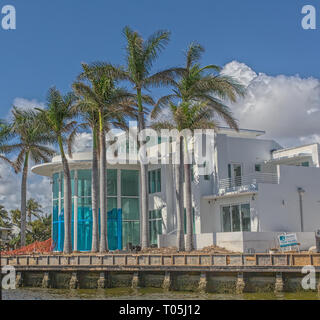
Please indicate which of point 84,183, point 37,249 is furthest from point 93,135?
point 37,249

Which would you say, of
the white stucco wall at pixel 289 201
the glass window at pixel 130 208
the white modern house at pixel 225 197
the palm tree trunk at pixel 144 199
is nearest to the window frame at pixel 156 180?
the white modern house at pixel 225 197

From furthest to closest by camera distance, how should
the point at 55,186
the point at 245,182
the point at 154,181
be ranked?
the point at 55,186, the point at 154,181, the point at 245,182

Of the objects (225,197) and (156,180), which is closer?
(225,197)

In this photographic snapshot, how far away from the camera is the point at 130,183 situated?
39.7 metres

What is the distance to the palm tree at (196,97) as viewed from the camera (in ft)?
98.8

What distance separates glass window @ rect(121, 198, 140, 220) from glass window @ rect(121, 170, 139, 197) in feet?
1.44

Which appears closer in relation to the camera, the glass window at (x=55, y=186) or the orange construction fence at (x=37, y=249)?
the orange construction fence at (x=37, y=249)

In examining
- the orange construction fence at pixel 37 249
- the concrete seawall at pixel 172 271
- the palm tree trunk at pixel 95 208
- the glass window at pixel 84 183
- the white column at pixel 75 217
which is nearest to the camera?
the concrete seawall at pixel 172 271

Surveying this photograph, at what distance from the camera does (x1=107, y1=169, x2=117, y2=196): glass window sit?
128ft

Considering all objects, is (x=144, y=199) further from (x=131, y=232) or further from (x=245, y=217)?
(x=131, y=232)

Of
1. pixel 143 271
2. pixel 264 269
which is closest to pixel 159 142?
pixel 143 271

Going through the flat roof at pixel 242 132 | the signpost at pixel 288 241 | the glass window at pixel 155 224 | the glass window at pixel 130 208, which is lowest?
the signpost at pixel 288 241

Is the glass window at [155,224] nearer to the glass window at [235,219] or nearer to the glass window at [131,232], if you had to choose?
the glass window at [131,232]

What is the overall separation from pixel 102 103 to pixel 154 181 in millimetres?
9468
